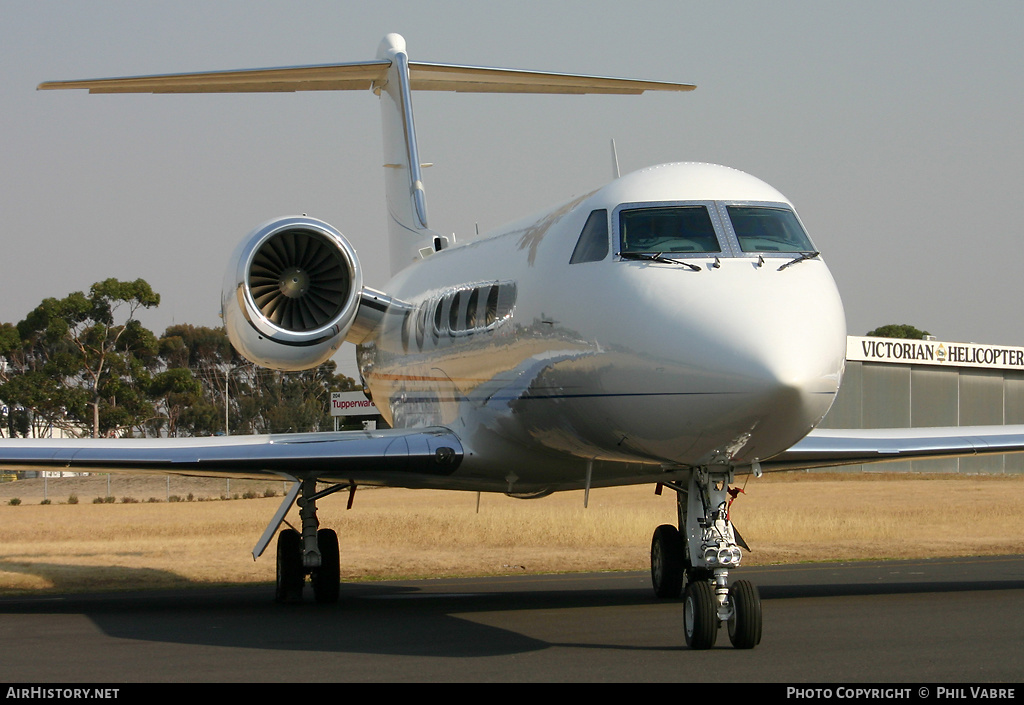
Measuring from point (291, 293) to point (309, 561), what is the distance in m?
3.05

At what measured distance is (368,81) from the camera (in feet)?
66.7

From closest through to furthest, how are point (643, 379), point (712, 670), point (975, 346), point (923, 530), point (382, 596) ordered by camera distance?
point (712, 670) → point (643, 379) → point (382, 596) → point (923, 530) → point (975, 346)

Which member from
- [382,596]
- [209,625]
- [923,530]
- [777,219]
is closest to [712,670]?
[777,219]

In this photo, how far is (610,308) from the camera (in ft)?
30.7

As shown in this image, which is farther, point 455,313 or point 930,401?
point 930,401

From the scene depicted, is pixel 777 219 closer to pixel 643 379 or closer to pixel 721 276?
pixel 721 276

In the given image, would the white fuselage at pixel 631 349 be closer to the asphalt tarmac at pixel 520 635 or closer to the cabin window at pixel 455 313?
the cabin window at pixel 455 313

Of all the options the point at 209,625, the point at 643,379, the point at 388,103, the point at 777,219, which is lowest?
the point at 209,625

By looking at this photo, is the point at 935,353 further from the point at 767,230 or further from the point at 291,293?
the point at 767,230

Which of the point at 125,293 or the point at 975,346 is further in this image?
the point at 125,293

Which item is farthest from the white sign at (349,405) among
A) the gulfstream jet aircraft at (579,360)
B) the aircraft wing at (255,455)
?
the aircraft wing at (255,455)

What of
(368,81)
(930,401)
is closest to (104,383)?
(930,401)

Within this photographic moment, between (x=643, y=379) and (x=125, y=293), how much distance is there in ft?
205

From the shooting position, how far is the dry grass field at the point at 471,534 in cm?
1850
